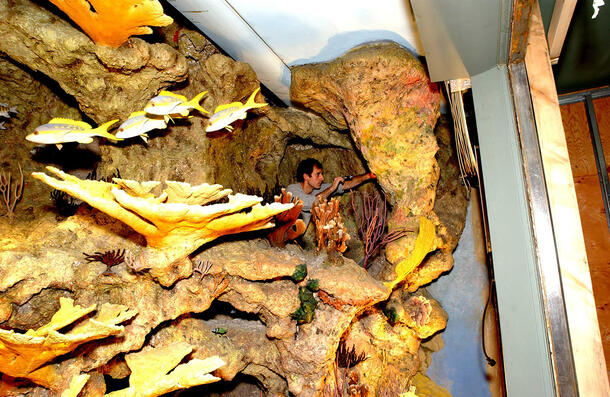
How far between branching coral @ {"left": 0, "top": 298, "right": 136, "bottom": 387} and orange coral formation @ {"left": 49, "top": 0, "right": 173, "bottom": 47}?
2399mm

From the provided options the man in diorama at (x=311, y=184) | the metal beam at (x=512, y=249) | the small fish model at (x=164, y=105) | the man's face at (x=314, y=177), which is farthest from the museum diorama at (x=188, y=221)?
the metal beam at (x=512, y=249)

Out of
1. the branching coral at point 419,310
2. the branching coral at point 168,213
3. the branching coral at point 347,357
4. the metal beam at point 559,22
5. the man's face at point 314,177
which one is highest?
the metal beam at point 559,22

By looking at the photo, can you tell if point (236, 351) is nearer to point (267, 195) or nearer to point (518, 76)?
point (267, 195)

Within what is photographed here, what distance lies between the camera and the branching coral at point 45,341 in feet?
7.55

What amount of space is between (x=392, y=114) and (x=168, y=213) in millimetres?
3525

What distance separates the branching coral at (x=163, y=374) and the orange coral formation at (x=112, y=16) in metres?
2.93

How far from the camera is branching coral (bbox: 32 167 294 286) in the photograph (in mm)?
2470

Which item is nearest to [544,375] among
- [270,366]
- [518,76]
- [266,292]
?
[518,76]

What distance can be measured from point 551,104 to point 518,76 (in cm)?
31

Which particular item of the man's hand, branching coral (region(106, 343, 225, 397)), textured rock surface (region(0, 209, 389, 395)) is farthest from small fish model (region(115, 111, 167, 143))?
the man's hand

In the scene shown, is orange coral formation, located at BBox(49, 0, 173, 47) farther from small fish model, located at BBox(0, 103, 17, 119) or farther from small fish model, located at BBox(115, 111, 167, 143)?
small fish model, located at BBox(0, 103, 17, 119)

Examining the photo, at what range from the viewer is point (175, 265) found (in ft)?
10.4

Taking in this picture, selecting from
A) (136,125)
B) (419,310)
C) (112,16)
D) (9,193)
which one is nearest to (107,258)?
(136,125)

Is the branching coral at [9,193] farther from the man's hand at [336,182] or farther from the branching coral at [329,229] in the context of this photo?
the man's hand at [336,182]
